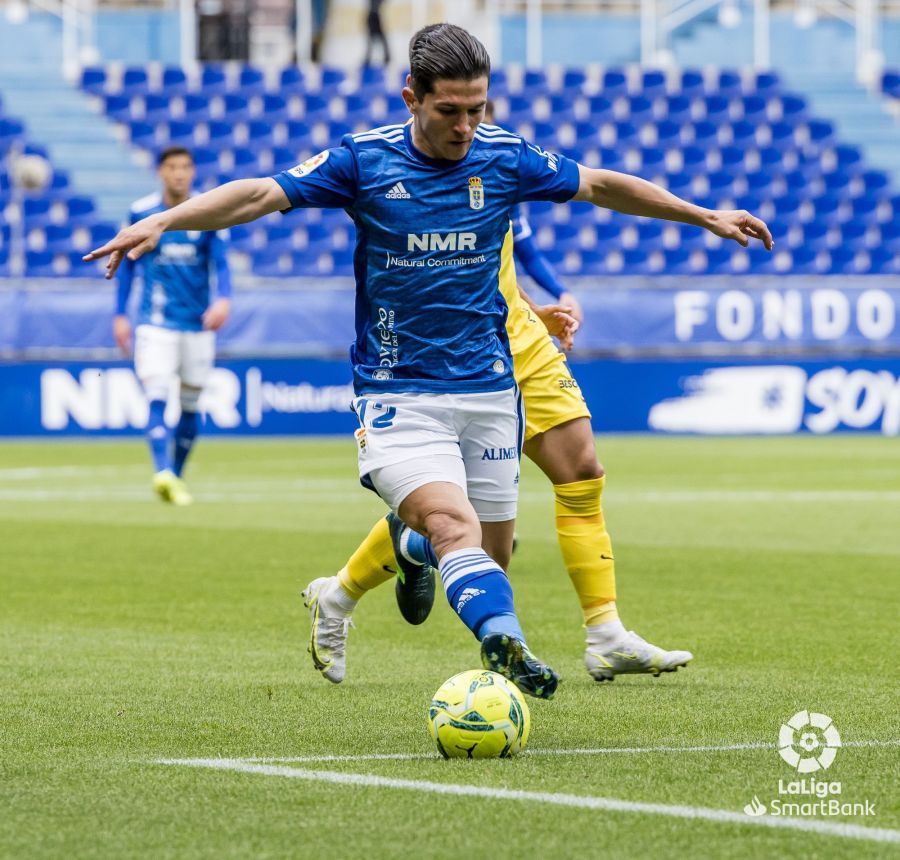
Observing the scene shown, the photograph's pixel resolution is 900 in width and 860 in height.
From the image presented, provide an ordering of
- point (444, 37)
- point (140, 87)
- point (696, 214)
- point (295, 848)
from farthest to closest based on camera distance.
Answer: point (140, 87), point (696, 214), point (444, 37), point (295, 848)

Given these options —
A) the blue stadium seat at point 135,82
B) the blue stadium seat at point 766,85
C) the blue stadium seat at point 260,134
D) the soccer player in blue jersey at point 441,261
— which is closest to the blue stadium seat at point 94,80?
the blue stadium seat at point 135,82

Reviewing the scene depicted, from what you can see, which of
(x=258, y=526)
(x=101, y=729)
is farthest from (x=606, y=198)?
(x=258, y=526)

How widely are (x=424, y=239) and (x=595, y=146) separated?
79.2 ft

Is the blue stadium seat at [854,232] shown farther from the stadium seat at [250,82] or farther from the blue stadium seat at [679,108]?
the stadium seat at [250,82]

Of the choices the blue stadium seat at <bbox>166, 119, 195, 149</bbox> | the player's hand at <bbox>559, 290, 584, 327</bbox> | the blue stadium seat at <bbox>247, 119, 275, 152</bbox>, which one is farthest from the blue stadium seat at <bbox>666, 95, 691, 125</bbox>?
the player's hand at <bbox>559, 290, 584, 327</bbox>

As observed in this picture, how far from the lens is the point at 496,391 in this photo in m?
5.57

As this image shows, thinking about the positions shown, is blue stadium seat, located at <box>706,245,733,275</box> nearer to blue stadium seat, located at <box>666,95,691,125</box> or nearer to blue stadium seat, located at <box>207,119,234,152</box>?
blue stadium seat, located at <box>666,95,691,125</box>

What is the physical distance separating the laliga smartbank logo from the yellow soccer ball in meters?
0.66

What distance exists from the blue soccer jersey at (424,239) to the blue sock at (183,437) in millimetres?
9599

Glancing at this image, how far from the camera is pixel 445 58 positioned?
514 cm

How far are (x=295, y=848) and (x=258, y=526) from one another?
898cm

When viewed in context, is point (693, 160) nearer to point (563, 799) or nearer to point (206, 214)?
point (206, 214)

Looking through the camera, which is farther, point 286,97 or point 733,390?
point 286,97

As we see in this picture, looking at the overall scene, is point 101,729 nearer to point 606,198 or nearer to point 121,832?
point 121,832
